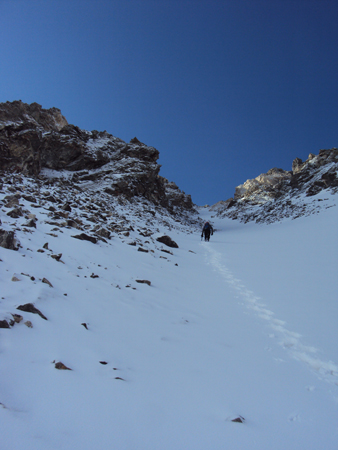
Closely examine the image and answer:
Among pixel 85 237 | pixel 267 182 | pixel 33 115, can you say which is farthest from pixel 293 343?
pixel 267 182

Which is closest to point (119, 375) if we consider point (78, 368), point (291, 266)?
point (78, 368)

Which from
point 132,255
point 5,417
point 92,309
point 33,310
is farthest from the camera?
point 132,255

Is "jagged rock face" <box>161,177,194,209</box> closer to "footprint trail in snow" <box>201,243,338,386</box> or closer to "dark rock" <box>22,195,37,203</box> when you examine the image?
"dark rock" <box>22,195,37,203</box>

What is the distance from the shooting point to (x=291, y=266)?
8.24 meters

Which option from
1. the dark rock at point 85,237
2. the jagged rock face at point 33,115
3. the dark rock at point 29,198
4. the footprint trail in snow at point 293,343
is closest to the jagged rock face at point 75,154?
the jagged rock face at point 33,115

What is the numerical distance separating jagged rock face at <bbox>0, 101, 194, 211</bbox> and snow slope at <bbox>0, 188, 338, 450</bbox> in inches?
922

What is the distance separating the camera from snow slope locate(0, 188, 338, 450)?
1.55 m

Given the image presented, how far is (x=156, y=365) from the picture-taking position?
244 centimetres

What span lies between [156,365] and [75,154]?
37253 millimetres

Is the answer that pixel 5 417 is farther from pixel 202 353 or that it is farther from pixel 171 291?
pixel 171 291

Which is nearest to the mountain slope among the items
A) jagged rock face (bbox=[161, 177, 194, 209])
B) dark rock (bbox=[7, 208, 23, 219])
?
dark rock (bbox=[7, 208, 23, 219])

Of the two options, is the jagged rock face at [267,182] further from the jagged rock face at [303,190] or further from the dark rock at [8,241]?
the dark rock at [8,241]

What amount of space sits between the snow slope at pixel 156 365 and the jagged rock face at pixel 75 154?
23409mm

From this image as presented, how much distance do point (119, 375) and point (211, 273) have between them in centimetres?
630
